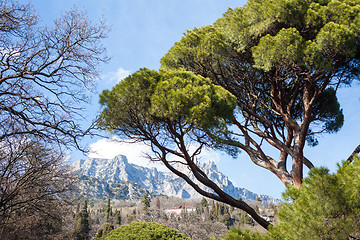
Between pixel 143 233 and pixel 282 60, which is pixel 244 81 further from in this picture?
pixel 143 233

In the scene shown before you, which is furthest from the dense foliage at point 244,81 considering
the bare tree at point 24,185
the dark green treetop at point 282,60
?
the bare tree at point 24,185

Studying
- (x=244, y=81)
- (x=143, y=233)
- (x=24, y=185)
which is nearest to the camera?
(x=24, y=185)

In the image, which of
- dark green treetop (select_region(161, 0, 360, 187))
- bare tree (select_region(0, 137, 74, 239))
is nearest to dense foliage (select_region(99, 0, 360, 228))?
dark green treetop (select_region(161, 0, 360, 187))

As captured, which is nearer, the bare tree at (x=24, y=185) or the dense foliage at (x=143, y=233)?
the bare tree at (x=24, y=185)

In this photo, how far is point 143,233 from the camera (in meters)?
12.4

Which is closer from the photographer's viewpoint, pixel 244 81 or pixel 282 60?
pixel 282 60

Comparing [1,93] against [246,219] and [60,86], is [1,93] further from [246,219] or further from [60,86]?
[246,219]

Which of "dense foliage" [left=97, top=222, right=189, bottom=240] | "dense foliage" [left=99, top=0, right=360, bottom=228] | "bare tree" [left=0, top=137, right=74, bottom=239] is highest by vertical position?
"dense foliage" [left=99, top=0, right=360, bottom=228]

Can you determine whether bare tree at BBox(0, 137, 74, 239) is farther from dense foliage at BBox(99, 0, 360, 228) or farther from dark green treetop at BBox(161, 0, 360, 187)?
dark green treetop at BBox(161, 0, 360, 187)

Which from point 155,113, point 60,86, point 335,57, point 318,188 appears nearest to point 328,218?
point 318,188

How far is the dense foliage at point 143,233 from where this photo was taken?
12.0 meters

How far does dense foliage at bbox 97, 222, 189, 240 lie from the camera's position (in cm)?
1204

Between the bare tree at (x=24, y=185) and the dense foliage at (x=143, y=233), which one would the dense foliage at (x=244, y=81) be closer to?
the bare tree at (x=24, y=185)

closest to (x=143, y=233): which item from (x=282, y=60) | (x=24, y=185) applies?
(x=24, y=185)
